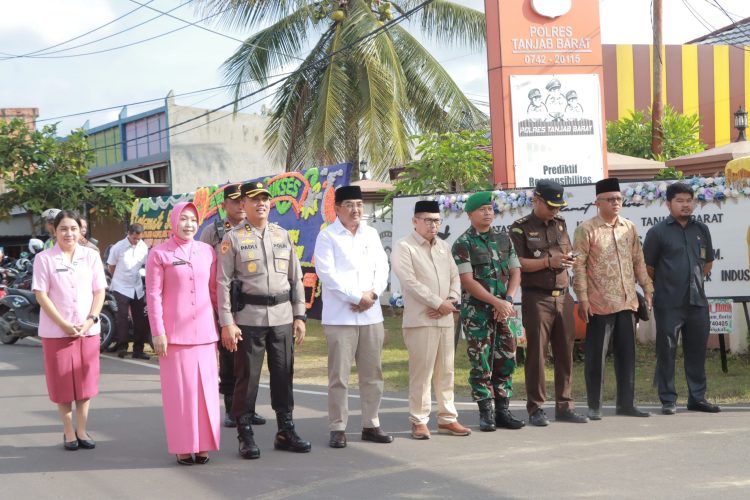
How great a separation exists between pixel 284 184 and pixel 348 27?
22.3 feet

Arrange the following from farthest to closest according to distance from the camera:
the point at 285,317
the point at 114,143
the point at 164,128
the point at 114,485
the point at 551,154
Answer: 1. the point at 114,143
2. the point at 164,128
3. the point at 551,154
4. the point at 285,317
5. the point at 114,485

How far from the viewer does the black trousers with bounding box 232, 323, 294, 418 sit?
6707mm

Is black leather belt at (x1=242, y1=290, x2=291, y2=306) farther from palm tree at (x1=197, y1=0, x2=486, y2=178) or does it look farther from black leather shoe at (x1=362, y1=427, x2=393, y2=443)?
palm tree at (x1=197, y1=0, x2=486, y2=178)

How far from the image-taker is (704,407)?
7.75 metres

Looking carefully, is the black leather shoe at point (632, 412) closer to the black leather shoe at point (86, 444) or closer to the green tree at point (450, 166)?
the black leather shoe at point (86, 444)

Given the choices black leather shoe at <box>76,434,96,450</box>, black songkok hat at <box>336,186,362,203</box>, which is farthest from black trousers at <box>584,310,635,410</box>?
black leather shoe at <box>76,434,96,450</box>

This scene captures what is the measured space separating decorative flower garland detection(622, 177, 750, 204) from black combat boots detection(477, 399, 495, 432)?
4038 mm

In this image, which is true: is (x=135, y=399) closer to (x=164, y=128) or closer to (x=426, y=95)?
(x=426, y=95)

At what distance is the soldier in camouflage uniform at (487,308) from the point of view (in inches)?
291

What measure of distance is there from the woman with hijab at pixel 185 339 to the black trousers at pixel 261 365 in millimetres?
192

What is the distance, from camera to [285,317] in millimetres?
6852

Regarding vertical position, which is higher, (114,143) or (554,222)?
(114,143)

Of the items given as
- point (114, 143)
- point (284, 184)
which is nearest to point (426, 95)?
point (284, 184)

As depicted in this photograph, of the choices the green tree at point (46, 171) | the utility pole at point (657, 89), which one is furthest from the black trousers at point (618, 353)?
the green tree at point (46, 171)
